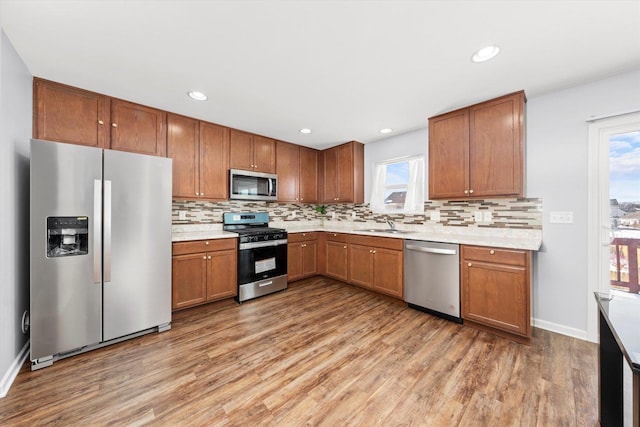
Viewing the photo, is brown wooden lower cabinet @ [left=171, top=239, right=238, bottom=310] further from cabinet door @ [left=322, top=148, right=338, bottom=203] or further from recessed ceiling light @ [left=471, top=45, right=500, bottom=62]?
recessed ceiling light @ [left=471, top=45, right=500, bottom=62]

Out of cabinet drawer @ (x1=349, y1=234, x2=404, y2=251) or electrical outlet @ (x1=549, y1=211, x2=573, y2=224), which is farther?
cabinet drawer @ (x1=349, y1=234, x2=404, y2=251)

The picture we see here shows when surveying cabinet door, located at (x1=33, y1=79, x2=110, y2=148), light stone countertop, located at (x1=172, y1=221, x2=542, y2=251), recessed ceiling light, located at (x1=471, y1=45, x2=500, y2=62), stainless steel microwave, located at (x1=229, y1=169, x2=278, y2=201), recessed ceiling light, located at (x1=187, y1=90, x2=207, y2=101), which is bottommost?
light stone countertop, located at (x1=172, y1=221, x2=542, y2=251)

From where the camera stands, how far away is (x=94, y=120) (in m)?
2.40

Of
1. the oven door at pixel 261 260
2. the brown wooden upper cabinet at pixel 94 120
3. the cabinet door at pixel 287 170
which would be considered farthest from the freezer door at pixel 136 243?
the cabinet door at pixel 287 170

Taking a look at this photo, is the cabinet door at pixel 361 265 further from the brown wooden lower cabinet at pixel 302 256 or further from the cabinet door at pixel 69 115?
the cabinet door at pixel 69 115

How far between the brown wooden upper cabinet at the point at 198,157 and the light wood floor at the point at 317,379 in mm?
1608

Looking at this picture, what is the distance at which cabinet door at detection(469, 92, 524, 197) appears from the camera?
2.36 metres

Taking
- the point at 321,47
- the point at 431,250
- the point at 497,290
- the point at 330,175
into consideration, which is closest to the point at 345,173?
the point at 330,175

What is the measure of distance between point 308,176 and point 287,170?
468 mm

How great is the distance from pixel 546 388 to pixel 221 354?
237 centimetres

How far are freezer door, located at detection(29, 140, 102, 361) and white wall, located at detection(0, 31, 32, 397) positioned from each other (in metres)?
0.10

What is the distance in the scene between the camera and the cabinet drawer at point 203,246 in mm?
2668

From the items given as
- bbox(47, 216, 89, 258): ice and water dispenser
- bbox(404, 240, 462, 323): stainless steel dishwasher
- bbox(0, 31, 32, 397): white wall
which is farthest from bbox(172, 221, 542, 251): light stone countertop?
bbox(0, 31, 32, 397): white wall

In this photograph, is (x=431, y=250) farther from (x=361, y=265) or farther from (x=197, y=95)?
(x=197, y=95)
